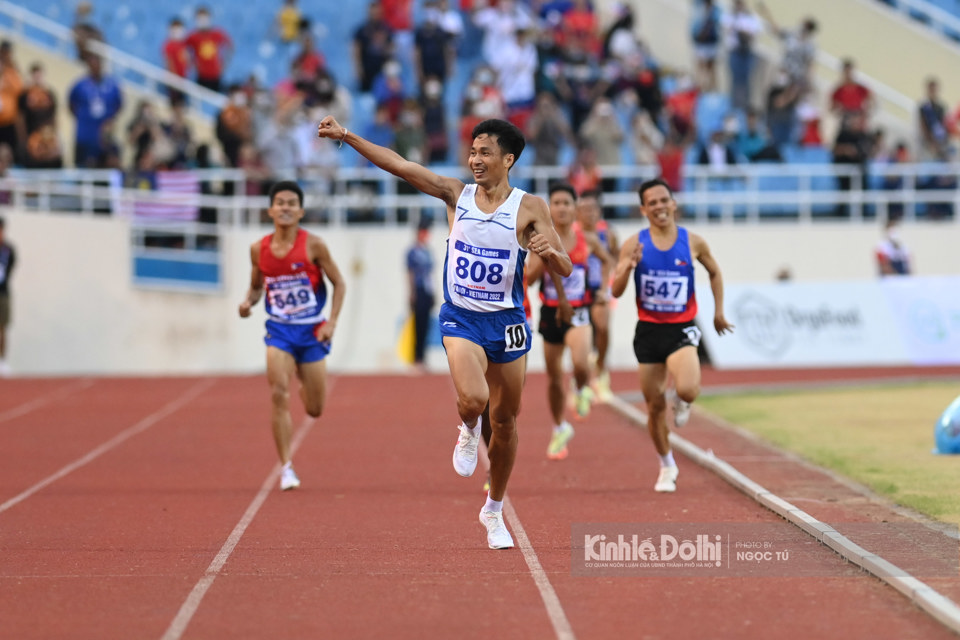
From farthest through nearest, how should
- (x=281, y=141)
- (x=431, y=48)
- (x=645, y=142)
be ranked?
(x=431, y=48) → (x=645, y=142) → (x=281, y=141)

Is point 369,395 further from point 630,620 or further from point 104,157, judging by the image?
point 630,620

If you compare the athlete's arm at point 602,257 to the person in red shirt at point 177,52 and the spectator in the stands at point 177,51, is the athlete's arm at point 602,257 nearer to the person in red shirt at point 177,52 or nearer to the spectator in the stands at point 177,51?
the person in red shirt at point 177,52

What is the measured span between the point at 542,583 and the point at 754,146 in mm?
19286

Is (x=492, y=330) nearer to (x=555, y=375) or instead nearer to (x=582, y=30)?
(x=555, y=375)

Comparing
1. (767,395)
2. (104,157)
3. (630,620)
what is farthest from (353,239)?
(630,620)

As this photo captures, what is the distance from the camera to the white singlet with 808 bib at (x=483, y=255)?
8.20 m

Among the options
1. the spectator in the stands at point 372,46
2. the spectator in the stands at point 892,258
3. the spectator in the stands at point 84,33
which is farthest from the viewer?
the spectator in the stands at point 372,46

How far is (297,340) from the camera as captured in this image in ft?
36.6

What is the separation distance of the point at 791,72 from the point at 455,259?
20.0 m

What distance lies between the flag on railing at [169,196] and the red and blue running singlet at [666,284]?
14282 mm

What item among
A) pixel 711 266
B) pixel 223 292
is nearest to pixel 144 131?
pixel 223 292

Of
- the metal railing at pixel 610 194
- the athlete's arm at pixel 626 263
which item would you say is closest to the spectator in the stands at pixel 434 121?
the metal railing at pixel 610 194

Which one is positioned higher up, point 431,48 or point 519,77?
point 431,48

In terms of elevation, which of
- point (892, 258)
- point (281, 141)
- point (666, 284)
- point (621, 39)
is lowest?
point (892, 258)
